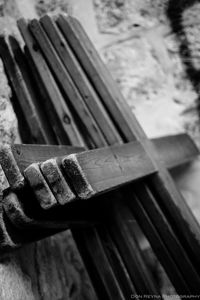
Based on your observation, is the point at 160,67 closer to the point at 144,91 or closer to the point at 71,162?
the point at 144,91

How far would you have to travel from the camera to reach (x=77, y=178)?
0.46m

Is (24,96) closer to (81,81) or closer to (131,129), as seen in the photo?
(81,81)

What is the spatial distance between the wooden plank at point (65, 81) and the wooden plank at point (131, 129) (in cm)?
6

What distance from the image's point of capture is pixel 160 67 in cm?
121

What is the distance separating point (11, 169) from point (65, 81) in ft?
1.55

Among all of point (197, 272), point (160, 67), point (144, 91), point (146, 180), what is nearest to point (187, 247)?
point (197, 272)

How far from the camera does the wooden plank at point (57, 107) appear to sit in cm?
86

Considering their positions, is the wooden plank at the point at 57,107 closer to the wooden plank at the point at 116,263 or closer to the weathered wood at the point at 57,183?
the wooden plank at the point at 116,263


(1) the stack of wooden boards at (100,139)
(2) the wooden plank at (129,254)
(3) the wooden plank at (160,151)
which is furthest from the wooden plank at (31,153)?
(2) the wooden plank at (129,254)

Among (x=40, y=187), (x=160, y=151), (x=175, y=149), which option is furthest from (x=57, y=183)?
(x=175, y=149)

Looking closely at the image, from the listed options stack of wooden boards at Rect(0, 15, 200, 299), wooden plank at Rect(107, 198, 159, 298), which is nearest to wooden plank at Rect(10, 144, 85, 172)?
stack of wooden boards at Rect(0, 15, 200, 299)

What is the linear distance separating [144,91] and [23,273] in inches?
32.0

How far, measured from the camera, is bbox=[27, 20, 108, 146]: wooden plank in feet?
2.77

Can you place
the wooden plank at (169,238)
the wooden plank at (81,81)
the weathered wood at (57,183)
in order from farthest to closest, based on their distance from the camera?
the wooden plank at (81,81), the wooden plank at (169,238), the weathered wood at (57,183)
